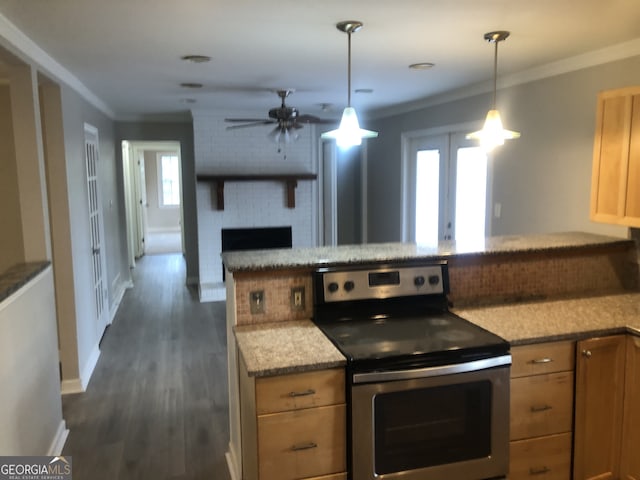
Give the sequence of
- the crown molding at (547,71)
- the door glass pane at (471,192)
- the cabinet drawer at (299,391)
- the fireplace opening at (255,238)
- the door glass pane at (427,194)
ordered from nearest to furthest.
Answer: the cabinet drawer at (299,391) < the crown molding at (547,71) < the door glass pane at (471,192) < the door glass pane at (427,194) < the fireplace opening at (255,238)

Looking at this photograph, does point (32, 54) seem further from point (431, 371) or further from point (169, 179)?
point (169, 179)

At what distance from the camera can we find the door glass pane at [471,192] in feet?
15.9

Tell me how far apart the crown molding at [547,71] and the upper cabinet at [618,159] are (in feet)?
1.61

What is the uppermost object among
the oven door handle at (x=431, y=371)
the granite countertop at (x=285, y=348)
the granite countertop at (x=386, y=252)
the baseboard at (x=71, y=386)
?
the granite countertop at (x=386, y=252)

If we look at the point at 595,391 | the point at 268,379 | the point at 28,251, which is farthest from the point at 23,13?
the point at 595,391

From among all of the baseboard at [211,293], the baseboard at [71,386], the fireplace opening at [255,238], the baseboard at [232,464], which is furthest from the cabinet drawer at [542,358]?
the fireplace opening at [255,238]

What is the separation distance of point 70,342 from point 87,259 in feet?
2.81

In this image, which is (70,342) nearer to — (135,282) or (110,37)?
(110,37)

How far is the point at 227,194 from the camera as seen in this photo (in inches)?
268

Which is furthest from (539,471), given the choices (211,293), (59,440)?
(211,293)

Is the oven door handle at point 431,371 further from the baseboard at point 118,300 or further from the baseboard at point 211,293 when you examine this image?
the baseboard at point 211,293

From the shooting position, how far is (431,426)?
217 centimetres

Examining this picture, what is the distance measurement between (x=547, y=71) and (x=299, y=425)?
3.15 m

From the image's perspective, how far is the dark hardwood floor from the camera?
117 inches
